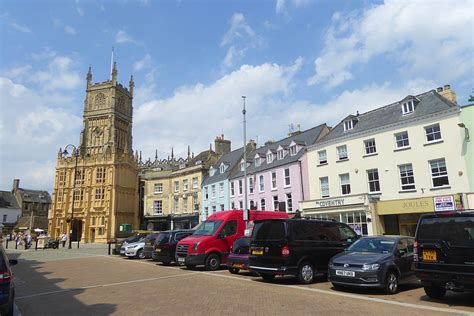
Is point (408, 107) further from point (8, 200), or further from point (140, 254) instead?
point (8, 200)

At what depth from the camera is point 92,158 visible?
193ft

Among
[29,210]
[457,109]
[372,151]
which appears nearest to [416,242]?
[457,109]

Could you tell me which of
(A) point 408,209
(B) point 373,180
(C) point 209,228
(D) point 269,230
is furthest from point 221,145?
(D) point 269,230

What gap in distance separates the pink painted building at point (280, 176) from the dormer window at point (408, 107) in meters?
9.10

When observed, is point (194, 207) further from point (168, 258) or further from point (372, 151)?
point (168, 258)

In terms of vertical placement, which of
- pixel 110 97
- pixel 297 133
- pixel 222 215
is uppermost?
pixel 110 97

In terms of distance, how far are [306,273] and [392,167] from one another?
1774 centimetres

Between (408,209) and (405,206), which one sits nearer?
(408,209)

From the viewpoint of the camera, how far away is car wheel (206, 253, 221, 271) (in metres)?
15.7

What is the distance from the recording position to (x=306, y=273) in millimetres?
11422

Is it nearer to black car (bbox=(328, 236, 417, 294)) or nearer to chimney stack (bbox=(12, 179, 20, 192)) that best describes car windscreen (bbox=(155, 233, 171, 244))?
black car (bbox=(328, 236, 417, 294))

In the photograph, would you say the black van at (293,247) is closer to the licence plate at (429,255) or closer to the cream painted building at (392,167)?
the licence plate at (429,255)

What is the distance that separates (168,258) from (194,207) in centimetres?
3075

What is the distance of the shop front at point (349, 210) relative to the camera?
26.9m
